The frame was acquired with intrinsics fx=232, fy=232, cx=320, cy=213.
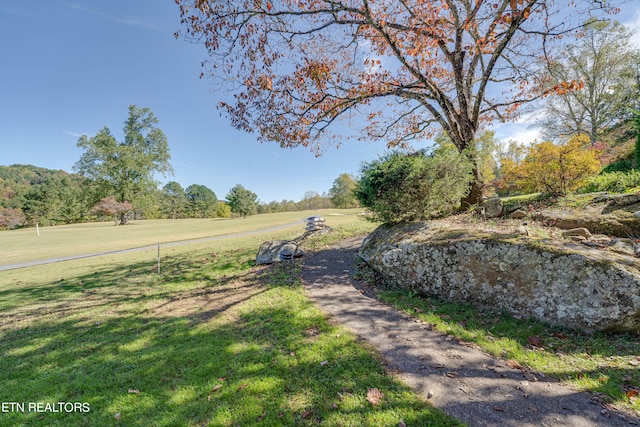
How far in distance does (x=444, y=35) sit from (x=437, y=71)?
2.54 metres

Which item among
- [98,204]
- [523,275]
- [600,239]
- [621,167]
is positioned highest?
[98,204]

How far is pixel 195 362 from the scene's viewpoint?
3.29 m

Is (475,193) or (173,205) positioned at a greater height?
(173,205)

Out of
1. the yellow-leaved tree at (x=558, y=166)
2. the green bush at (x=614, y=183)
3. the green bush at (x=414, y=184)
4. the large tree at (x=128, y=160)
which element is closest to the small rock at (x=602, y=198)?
the green bush at (x=614, y=183)

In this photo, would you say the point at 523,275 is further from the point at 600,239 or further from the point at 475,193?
the point at 475,193

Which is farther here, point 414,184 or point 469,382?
point 414,184

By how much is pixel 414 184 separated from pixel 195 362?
20.2 ft

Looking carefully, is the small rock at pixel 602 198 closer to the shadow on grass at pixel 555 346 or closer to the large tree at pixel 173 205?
the shadow on grass at pixel 555 346

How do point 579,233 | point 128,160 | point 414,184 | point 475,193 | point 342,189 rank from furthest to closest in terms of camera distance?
point 342,189, point 128,160, point 475,193, point 414,184, point 579,233

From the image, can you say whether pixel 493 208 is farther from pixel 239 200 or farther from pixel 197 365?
pixel 239 200

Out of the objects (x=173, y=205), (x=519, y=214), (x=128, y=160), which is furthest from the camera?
(x=173, y=205)

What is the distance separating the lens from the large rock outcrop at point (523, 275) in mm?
3234

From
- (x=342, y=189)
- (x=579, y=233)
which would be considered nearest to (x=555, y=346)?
(x=579, y=233)

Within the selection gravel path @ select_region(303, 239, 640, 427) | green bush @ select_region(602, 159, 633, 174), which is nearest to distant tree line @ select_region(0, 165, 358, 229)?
green bush @ select_region(602, 159, 633, 174)
